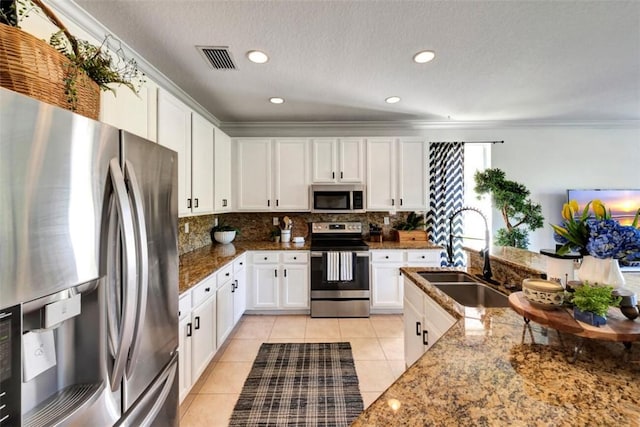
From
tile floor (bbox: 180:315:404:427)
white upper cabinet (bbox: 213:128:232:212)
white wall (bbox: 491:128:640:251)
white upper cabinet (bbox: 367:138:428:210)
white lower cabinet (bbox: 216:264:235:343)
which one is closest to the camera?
tile floor (bbox: 180:315:404:427)

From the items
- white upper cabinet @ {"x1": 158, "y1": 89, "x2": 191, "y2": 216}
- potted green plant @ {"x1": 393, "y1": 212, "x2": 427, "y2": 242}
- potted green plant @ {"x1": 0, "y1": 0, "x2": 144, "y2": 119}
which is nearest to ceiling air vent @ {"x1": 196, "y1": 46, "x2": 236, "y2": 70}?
white upper cabinet @ {"x1": 158, "y1": 89, "x2": 191, "y2": 216}

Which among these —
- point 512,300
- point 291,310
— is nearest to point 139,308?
point 512,300

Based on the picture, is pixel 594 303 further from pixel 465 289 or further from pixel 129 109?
pixel 129 109

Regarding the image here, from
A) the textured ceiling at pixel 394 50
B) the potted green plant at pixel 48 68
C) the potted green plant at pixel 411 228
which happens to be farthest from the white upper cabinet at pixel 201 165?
the potted green plant at pixel 411 228

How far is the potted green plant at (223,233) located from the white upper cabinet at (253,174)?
0.32m

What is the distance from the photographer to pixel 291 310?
11.0 feet

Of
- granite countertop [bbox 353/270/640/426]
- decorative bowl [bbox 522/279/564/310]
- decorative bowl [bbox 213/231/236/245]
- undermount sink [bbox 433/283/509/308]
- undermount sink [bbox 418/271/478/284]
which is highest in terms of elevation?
decorative bowl [bbox 213/231/236/245]

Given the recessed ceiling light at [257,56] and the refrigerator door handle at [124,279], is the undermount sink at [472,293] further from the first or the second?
the recessed ceiling light at [257,56]

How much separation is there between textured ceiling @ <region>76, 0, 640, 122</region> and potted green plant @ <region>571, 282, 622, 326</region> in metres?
1.71

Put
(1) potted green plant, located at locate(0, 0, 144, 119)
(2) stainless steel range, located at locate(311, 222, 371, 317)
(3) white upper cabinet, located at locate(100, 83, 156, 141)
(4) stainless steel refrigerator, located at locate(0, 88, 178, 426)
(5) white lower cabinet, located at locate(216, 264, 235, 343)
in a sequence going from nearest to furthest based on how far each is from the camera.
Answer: (4) stainless steel refrigerator, located at locate(0, 88, 178, 426)
(1) potted green plant, located at locate(0, 0, 144, 119)
(3) white upper cabinet, located at locate(100, 83, 156, 141)
(5) white lower cabinet, located at locate(216, 264, 235, 343)
(2) stainless steel range, located at locate(311, 222, 371, 317)

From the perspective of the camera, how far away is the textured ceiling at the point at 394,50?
1.66 m

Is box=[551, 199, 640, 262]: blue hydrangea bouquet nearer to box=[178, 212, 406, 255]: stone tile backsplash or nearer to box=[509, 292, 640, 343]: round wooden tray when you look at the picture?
box=[509, 292, 640, 343]: round wooden tray

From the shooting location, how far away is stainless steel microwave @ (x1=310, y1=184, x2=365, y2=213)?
3.56m

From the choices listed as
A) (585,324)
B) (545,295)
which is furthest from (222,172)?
(585,324)
